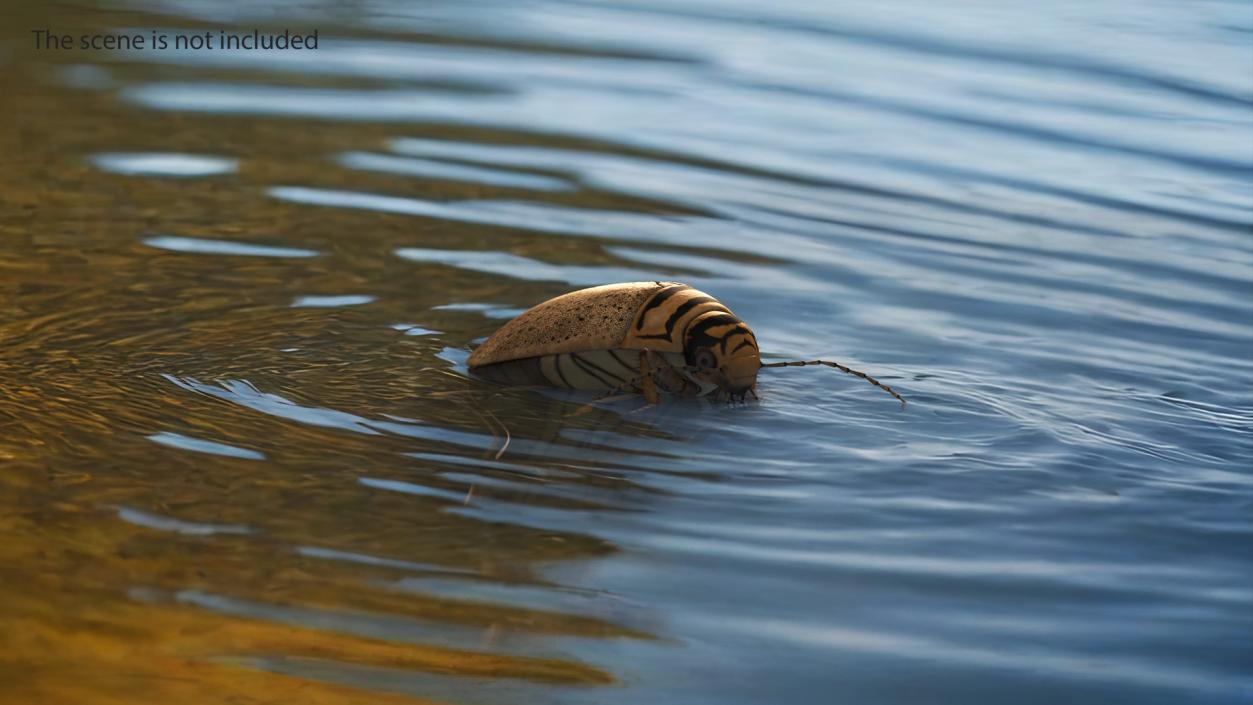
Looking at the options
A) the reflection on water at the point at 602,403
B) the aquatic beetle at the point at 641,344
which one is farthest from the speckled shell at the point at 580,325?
the reflection on water at the point at 602,403

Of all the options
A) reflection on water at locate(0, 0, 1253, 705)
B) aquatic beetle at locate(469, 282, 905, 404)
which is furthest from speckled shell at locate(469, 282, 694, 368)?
reflection on water at locate(0, 0, 1253, 705)

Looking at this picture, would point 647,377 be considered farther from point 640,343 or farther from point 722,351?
point 722,351

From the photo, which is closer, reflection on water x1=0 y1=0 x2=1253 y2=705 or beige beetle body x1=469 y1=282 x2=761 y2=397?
reflection on water x1=0 y1=0 x2=1253 y2=705

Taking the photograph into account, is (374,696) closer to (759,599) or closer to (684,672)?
(684,672)

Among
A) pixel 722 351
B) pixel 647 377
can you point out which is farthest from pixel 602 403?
pixel 722 351

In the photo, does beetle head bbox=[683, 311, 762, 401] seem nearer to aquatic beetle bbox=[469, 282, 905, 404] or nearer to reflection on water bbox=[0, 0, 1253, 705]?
aquatic beetle bbox=[469, 282, 905, 404]

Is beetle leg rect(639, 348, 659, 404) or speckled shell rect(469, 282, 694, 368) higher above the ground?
speckled shell rect(469, 282, 694, 368)
